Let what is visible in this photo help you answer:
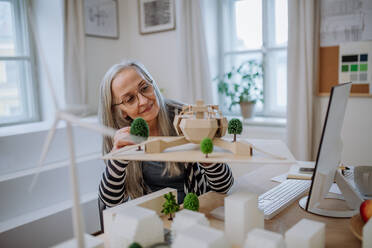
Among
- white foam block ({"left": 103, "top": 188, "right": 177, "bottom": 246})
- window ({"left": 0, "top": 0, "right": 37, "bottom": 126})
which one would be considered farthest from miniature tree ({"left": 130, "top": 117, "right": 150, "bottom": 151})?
window ({"left": 0, "top": 0, "right": 37, "bottom": 126})

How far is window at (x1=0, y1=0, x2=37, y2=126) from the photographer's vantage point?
2977 millimetres

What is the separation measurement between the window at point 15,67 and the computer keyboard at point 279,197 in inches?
101

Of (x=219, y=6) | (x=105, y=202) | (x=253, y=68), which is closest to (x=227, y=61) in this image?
(x=253, y=68)

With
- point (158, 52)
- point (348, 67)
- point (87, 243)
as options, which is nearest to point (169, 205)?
point (87, 243)

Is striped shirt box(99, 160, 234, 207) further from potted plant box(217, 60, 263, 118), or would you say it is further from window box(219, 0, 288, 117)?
window box(219, 0, 288, 117)

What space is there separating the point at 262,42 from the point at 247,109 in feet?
2.16

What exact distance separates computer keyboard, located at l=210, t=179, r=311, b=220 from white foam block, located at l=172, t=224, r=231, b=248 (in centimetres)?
32

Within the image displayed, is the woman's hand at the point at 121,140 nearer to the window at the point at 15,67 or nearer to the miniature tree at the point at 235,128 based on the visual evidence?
the miniature tree at the point at 235,128

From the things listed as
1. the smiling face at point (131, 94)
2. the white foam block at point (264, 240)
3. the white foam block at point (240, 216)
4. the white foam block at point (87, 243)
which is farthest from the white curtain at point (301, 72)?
the white foam block at point (87, 243)

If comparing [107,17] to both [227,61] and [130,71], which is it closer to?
[227,61]

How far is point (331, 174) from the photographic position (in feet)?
3.48

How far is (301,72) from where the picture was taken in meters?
2.59

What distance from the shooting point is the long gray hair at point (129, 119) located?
56.1 inches

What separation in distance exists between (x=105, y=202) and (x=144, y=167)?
0.94 ft
